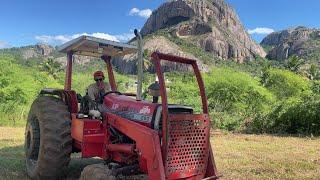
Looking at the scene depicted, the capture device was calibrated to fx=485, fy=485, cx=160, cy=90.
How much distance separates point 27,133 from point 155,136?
3608mm

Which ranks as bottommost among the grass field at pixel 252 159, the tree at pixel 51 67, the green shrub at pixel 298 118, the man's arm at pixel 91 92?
the grass field at pixel 252 159

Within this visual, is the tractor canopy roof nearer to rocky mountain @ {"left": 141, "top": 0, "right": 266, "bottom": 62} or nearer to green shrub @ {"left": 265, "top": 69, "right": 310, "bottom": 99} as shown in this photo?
green shrub @ {"left": 265, "top": 69, "right": 310, "bottom": 99}

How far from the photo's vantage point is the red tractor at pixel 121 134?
19.7 feet

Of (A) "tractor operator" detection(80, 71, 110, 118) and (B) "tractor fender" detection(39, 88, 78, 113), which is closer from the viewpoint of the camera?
(A) "tractor operator" detection(80, 71, 110, 118)

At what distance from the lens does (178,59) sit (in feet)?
20.5

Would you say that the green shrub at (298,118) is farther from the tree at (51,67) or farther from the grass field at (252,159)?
the tree at (51,67)

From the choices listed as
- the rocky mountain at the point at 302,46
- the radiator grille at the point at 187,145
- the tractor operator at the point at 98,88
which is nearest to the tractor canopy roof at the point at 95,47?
the tractor operator at the point at 98,88

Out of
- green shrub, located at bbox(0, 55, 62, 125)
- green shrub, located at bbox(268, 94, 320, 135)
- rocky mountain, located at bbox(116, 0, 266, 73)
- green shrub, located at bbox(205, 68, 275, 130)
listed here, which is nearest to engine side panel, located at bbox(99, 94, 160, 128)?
green shrub, located at bbox(268, 94, 320, 135)

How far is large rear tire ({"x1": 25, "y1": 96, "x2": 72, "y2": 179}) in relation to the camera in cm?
741

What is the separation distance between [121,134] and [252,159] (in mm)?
4750

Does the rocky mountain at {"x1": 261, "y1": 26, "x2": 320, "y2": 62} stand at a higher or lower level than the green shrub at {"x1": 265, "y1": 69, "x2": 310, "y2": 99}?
higher

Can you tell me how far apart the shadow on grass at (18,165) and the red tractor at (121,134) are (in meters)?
0.37

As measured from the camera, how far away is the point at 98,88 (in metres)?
8.12

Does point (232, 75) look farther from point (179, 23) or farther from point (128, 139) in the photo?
point (179, 23)
